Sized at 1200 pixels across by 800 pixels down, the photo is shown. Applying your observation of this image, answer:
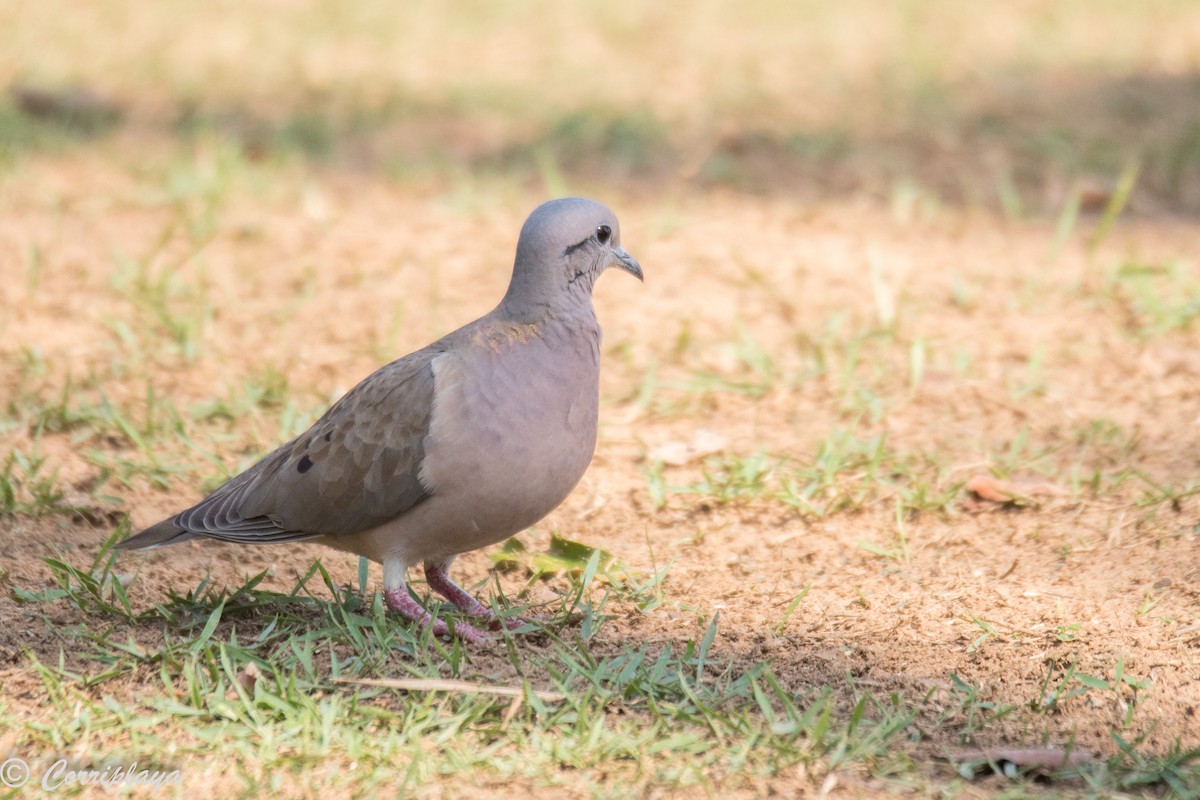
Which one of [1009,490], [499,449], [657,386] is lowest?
[1009,490]

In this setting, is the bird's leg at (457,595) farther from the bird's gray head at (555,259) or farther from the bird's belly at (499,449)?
the bird's gray head at (555,259)

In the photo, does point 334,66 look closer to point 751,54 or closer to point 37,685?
point 751,54

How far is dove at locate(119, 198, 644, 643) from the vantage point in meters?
3.12

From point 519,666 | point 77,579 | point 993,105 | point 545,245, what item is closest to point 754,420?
point 545,245

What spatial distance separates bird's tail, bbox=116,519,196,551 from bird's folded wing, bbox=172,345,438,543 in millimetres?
20

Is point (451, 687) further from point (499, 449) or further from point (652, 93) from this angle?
point (652, 93)

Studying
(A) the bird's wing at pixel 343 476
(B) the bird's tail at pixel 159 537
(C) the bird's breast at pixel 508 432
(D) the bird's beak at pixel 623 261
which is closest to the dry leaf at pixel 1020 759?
(C) the bird's breast at pixel 508 432

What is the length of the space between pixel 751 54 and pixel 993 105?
1.88m

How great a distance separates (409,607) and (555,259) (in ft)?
3.06

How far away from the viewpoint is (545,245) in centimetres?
335

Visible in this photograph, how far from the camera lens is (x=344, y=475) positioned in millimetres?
3303

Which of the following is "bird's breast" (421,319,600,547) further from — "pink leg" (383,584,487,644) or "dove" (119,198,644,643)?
"pink leg" (383,584,487,644)

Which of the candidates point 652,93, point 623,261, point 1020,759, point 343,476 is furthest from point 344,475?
point 652,93

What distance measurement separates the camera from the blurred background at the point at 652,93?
678 cm
